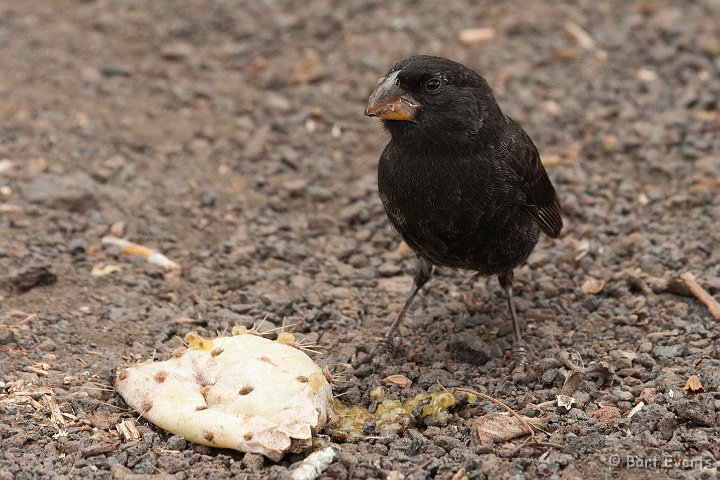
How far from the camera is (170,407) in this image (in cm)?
435

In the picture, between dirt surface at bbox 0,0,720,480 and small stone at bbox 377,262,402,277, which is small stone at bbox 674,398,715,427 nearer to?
→ dirt surface at bbox 0,0,720,480

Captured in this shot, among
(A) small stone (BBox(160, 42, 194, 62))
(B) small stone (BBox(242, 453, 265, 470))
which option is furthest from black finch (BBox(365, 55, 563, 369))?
(A) small stone (BBox(160, 42, 194, 62))

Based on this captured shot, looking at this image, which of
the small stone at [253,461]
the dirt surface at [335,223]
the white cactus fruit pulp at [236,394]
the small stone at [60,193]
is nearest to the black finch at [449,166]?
the dirt surface at [335,223]

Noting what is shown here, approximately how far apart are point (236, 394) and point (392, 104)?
1661 millimetres

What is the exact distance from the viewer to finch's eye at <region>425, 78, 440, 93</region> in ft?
16.5

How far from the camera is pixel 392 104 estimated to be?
16.3 feet

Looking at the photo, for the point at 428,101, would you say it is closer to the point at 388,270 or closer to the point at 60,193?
the point at 388,270

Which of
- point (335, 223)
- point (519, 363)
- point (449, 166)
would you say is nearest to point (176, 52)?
point (335, 223)

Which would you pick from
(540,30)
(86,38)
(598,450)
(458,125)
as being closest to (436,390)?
(598,450)

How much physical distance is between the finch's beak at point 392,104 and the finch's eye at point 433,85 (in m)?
0.10

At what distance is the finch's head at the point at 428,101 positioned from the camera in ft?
16.3

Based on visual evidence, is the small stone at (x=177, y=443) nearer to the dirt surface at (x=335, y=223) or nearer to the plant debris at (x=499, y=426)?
the dirt surface at (x=335, y=223)

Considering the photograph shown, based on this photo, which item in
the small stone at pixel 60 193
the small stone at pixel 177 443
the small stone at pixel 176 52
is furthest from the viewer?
the small stone at pixel 176 52

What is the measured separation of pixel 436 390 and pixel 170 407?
1383mm
